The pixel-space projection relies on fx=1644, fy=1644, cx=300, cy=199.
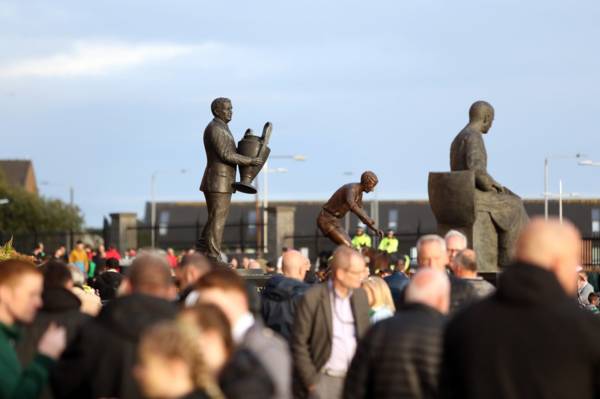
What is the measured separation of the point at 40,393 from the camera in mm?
9023

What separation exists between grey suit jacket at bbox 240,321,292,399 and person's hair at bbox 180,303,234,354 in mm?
301

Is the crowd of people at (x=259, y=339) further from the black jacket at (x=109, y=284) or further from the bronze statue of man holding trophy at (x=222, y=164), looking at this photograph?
the bronze statue of man holding trophy at (x=222, y=164)

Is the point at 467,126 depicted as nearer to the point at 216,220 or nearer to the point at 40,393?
the point at 216,220

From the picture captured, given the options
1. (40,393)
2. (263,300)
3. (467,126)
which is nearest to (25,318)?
(40,393)

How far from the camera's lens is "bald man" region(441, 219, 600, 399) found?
25.2 feet

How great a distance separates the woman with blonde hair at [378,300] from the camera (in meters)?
12.2

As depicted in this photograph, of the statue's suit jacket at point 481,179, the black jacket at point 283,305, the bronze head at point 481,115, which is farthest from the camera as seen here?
the bronze head at point 481,115

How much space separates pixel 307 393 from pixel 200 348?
4.54m

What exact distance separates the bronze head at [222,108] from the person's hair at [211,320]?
44.6 feet

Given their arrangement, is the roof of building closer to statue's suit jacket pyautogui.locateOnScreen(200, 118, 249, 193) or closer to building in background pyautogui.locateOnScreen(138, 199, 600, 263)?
→ building in background pyautogui.locateOnScreen(138, 199, 600, 263)

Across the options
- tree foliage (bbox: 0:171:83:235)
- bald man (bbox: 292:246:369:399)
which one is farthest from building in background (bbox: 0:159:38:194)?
bald man (bbox: 292:246:369:399)

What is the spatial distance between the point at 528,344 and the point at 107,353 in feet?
7.39

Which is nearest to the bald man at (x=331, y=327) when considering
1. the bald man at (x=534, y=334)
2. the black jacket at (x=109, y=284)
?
the bald man at (x=534, y=334)

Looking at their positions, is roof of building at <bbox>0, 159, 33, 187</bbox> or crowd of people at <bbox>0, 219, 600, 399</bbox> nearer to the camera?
crowd of people at <bbox>0, 219, 600, 399</bbox>
